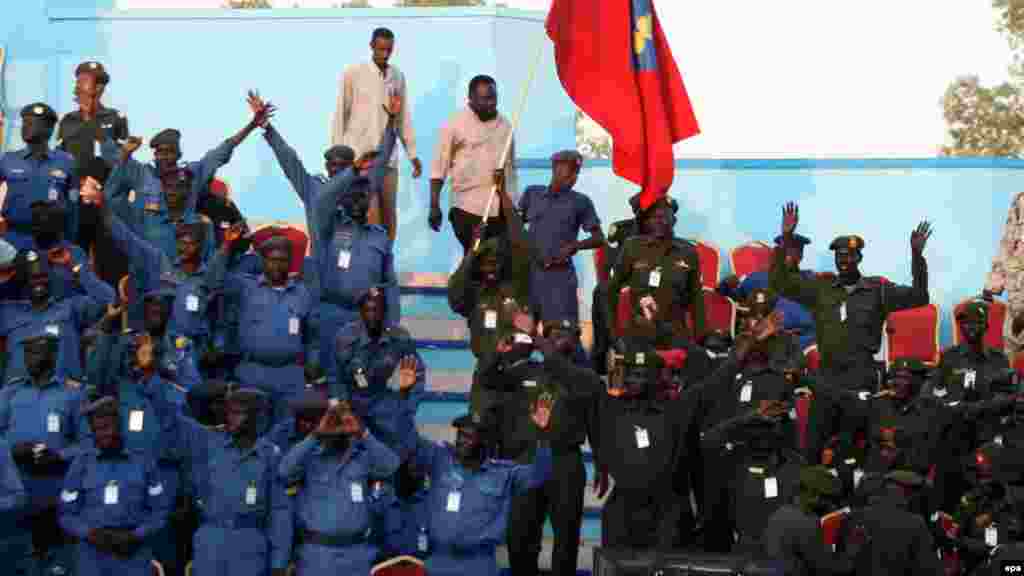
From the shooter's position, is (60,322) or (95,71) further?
(95,71)

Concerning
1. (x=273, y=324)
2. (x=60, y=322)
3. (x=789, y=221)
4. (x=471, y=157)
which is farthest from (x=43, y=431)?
(x=789, y=221)

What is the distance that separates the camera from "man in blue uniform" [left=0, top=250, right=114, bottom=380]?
16.3 m

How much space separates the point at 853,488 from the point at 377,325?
137 inches

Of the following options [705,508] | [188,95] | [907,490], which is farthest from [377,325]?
[188,95]

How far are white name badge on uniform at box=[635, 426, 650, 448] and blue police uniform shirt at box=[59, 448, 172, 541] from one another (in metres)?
3.14

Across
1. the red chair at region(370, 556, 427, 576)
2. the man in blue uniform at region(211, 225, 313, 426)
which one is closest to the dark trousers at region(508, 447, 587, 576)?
the red chair at region(370, 556, 427, 576)

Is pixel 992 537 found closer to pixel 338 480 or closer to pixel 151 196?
pixel 338 480

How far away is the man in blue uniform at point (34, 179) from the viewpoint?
674 inches

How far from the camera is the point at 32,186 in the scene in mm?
17125

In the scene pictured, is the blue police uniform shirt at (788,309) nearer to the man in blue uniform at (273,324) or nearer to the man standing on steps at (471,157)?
the man standing on steps at (471,157)

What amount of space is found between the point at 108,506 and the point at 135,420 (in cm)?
70

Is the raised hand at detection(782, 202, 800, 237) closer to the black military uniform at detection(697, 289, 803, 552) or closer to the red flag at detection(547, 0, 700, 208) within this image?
the red flag at detection(547, 0, 700, 208)

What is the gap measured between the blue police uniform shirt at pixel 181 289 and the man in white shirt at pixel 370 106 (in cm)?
237

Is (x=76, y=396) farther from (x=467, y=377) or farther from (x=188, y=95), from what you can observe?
(x=188, y=95)
